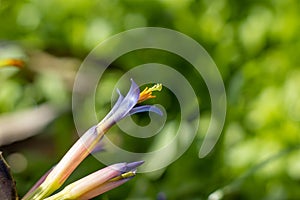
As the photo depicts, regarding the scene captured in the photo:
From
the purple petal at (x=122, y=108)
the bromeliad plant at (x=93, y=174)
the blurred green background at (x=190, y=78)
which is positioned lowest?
the bromeliad plant at (x=93, y=174)

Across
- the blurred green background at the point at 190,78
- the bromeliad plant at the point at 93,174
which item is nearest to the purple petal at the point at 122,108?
the bromeliad plant at the point at 93,174

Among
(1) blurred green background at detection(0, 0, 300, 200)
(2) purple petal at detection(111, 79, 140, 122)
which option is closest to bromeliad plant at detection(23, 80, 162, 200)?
(2) purple petal at detection(111, 79, 140, 122)

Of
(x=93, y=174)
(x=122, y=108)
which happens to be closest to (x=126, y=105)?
(x=122, y=108)

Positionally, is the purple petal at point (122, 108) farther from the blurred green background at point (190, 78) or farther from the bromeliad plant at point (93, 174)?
the blurred green background at point (190, 78)

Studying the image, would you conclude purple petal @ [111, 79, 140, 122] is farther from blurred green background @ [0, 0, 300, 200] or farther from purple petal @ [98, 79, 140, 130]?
blurred green background @ [0, 0, 300, 200]

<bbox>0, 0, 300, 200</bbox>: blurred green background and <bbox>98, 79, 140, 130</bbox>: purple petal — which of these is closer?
<bbox>98, 79, 140, 130</bbox>: purple petal

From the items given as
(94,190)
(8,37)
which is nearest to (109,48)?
(8,37)

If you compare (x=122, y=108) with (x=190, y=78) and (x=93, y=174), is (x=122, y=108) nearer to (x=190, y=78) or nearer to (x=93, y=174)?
(x=93, y=174)
